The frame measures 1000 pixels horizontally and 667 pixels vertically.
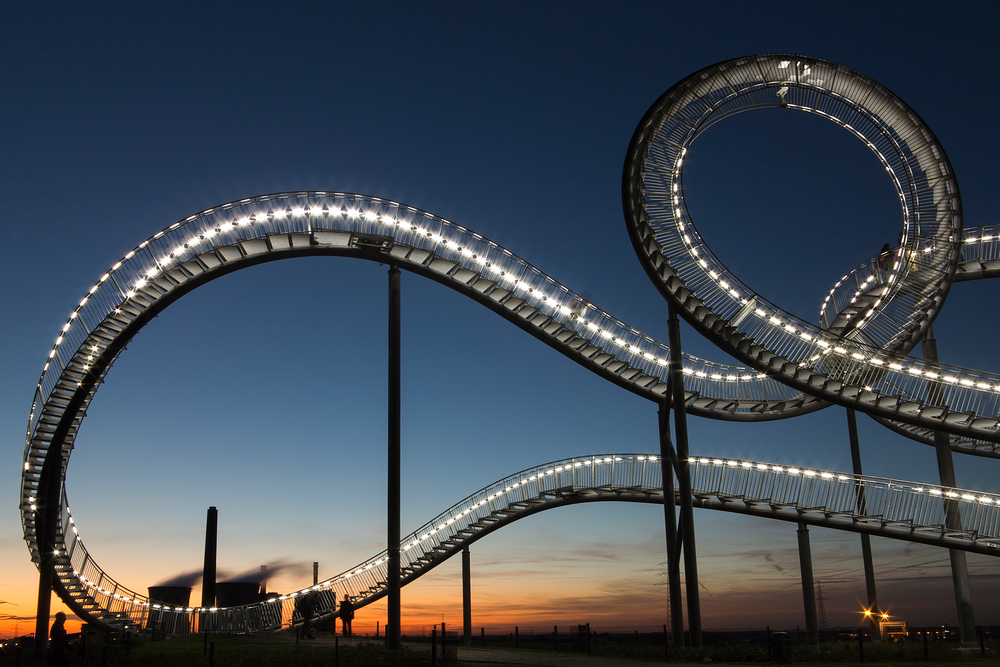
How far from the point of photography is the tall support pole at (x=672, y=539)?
23500 mm

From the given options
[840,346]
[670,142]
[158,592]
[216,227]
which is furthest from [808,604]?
[158,592]

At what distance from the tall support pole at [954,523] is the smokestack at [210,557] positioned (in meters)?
38.1

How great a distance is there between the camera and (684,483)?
22844mm

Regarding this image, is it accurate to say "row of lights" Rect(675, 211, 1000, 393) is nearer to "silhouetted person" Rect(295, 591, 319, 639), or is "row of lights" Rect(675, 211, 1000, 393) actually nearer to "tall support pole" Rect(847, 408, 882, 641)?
"tall support pole" Rect(847, 408, 882, 641)

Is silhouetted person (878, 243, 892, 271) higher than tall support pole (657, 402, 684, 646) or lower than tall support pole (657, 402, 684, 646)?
higher

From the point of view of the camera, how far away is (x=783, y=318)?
24.2 meters

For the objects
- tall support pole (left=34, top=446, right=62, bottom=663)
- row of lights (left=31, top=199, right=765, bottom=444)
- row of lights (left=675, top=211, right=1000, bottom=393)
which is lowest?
tall support pole (left=34, top=446, right=62, bottom=663)

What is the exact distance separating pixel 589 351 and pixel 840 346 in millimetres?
7943

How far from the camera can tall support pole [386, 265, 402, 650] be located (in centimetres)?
2158

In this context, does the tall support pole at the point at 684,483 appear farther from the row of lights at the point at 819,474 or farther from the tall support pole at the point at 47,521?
the tall support pole at the point at 47,521

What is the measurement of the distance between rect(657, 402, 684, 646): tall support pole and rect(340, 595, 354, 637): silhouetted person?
37.2 feet

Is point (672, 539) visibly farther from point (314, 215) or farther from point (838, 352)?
point (314, 215)

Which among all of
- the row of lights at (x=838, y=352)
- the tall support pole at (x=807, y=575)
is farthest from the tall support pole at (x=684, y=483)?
the tall support pole at (x=807, y=575)

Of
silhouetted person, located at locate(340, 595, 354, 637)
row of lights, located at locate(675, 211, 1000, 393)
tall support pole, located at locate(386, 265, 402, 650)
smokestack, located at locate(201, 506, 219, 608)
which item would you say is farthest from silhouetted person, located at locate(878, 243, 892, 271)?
smokestack, located at locate(201, 506, 219, 608)
